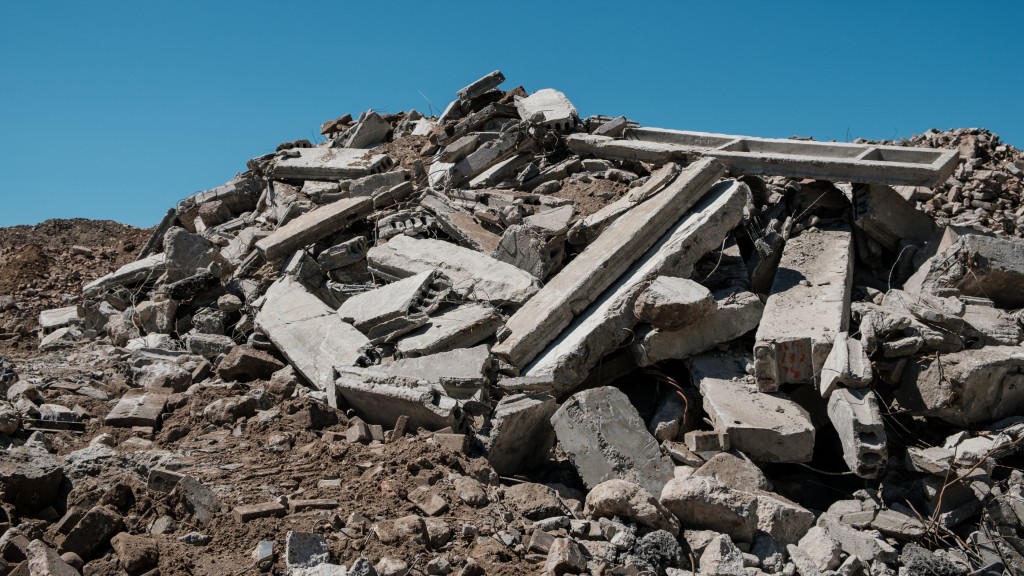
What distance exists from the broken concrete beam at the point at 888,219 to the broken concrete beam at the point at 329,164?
234 inches

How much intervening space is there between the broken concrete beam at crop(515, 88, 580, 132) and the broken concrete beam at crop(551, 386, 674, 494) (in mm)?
5409

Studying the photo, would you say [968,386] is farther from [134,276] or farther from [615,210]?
[134,276]

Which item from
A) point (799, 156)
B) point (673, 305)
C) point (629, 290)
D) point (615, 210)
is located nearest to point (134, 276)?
point (615, 210)

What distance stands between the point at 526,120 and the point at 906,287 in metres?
4.80

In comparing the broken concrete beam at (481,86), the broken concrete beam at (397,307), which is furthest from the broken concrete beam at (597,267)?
the broken concrete beam at (481,86)

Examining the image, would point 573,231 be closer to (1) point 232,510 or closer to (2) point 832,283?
(2) point 832,283

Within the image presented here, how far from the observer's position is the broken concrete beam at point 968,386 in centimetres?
601

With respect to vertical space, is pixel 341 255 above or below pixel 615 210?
below

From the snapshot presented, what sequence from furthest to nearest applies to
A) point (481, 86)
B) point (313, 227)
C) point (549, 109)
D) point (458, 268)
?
point (481, 86)
point (549, 109)
point (313, 227)
point (458, 268)

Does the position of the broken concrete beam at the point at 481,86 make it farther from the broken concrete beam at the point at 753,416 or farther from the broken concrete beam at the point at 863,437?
the broken concrete beam at the point at 863,437

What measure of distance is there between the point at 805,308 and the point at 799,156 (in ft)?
7.21

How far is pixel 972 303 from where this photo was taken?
23.4ft

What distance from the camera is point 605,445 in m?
5.65

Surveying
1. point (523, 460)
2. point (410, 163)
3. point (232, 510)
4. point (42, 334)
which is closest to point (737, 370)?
point (523, 460)
